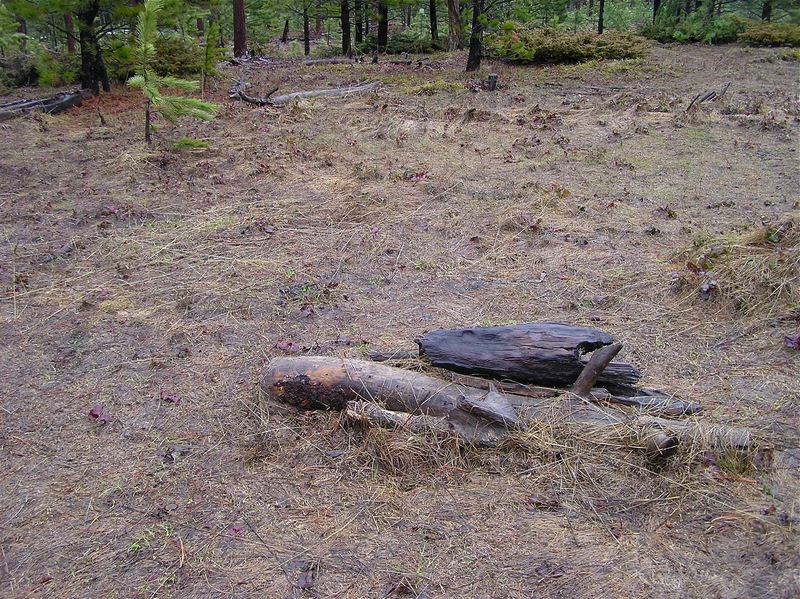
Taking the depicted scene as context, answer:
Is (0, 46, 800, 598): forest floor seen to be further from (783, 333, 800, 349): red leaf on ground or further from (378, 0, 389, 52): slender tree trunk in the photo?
(378, 0, 389, 52): slender tree trunk

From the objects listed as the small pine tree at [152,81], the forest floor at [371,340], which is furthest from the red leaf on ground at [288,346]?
the small pine tree at [152,81]

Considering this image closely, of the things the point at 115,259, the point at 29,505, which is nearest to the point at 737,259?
the point at 29,505

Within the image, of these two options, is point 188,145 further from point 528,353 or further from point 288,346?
point 528,353

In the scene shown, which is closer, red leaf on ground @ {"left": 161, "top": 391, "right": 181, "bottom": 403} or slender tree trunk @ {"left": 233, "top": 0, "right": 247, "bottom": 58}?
red leaf on ground @ {"left": 161, "top": 391, "right": 181, "bottom": 403}

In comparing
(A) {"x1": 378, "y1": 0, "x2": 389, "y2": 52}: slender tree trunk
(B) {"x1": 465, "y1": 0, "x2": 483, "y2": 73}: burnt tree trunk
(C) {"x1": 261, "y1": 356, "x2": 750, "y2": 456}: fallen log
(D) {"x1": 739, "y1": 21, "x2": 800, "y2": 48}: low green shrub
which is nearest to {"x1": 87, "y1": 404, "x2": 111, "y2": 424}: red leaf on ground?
(C) {"x1": 261, "y1": 356, "x2": 750, "y2": 456}: fallen log

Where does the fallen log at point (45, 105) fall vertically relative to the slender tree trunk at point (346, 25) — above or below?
below

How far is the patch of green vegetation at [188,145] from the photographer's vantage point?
8.31m

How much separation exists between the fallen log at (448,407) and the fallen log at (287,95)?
30.5 ft

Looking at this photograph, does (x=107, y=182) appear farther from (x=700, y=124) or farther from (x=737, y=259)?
(x=700, y=124)

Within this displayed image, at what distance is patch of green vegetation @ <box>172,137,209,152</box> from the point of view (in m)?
8.31

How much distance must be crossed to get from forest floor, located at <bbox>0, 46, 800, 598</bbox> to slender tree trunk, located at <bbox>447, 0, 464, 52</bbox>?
382 inches

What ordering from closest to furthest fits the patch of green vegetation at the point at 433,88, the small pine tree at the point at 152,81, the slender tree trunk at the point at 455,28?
the small pine tree at the point at 152,81
the patch of green vegetation at the point at 433,88
the slender tree trunk at the point at 455,28

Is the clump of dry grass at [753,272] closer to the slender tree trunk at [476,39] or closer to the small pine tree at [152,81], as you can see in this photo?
the small pine tree at [152,81]

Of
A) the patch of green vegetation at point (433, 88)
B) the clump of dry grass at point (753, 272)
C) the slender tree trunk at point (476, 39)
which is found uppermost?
the slender tree trunk at point (476, 39)
